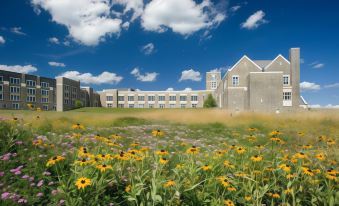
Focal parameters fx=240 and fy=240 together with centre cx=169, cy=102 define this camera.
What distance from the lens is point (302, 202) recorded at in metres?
4.33

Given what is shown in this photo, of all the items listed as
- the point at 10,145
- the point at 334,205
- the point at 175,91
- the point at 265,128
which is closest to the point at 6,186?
the point at 10,145

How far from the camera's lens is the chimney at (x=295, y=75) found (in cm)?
4553

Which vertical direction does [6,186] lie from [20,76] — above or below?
below

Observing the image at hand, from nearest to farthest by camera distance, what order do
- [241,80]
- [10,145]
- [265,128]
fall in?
[10,145] < [265,128] < [241,80]

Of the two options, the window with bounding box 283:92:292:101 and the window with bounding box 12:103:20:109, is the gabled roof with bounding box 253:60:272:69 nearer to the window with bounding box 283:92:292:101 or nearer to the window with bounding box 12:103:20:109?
the window with bounding box 283:92:292:101

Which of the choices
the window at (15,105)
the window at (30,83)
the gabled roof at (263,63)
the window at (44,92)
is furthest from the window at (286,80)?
the window at (30,83)

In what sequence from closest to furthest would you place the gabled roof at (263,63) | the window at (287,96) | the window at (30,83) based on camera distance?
1. the window at (287,96)
2. the gabled roof at (263,63)
3. the window at (30,83)

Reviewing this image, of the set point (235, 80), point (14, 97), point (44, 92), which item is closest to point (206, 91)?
point (235, 80)

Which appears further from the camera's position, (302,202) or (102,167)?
(302,202)

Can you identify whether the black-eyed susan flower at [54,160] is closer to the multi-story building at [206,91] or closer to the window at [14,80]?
the multi-story building at [206,91]

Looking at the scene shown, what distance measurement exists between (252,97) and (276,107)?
4615mm

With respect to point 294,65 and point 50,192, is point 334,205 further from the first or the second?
point 294,65

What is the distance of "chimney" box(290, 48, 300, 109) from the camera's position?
45.5 metres

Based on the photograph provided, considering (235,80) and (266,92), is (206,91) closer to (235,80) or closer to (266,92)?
(235,80)
